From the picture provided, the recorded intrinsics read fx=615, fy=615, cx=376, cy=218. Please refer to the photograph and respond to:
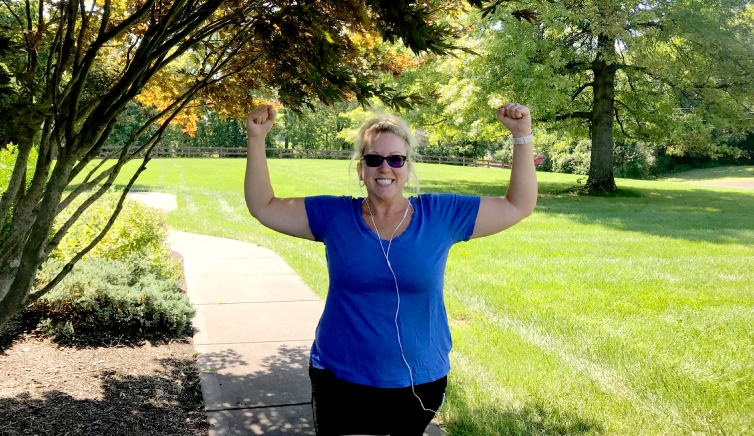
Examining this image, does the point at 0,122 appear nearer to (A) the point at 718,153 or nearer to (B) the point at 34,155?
(B) the point at 34,155

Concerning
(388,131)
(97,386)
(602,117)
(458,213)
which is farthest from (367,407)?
(602,117)

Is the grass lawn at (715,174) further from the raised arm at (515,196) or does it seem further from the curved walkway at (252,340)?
the raised arm at (515,196)

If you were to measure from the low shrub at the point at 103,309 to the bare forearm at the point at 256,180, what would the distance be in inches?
120

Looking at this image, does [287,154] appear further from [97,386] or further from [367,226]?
[367,226]

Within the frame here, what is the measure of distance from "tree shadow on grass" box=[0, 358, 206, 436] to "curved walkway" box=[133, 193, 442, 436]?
15 cm

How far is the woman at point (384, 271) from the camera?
215cm

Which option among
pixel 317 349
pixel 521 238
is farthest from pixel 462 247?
pixel 317 349

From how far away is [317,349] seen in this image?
2.25 m

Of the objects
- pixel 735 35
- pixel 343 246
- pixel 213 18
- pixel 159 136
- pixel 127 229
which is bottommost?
pixel 127 229

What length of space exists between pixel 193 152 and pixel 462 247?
45.6m

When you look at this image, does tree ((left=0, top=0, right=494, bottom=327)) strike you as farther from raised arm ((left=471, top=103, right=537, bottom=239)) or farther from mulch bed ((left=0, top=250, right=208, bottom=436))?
mulch bed ((left=0, top=250, right=208, bottom=436))

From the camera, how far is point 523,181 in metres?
2.40

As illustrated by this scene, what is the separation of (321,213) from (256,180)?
0.30 m

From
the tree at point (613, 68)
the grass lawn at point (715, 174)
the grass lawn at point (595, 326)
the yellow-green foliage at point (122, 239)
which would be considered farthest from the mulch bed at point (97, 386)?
the grass lawn at point (715, 174)
